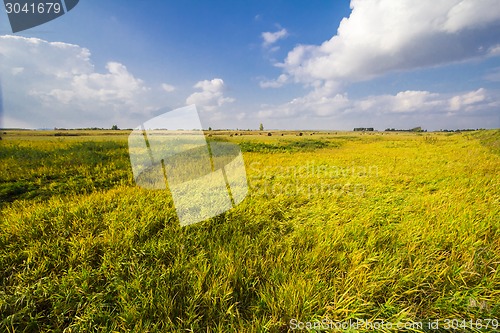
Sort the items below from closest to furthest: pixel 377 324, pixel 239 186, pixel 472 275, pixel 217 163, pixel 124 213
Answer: pixel 377 324 → pixel 472 275 → pixel 124 213 → pixel 239 186 → pixel 217 163

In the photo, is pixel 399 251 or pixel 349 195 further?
pixel 349 195

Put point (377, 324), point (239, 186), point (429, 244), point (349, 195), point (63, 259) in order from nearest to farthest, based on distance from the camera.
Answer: point (377, 324), point (63, 259), point (429, 244), point (349, 195), point (239, 186)

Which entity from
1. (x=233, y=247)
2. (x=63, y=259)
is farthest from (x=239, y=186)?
(x=63, y=259)

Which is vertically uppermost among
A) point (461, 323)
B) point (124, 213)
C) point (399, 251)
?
point (124, 213)

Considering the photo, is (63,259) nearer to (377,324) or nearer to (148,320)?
(148,320)

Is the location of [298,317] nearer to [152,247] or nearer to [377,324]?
[377,324]

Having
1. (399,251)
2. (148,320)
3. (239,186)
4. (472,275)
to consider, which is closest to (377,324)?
(399,251)

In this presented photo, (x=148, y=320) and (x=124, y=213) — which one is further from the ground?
(x=124, y=213)

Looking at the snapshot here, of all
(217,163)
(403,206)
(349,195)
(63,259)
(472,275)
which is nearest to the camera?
(472,275)

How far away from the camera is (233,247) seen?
10.5 feet

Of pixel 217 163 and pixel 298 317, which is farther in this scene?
pixel 217 163

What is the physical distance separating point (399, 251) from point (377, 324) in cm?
145

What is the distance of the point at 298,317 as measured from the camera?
6.71 ft

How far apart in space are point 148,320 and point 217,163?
30.7ft
